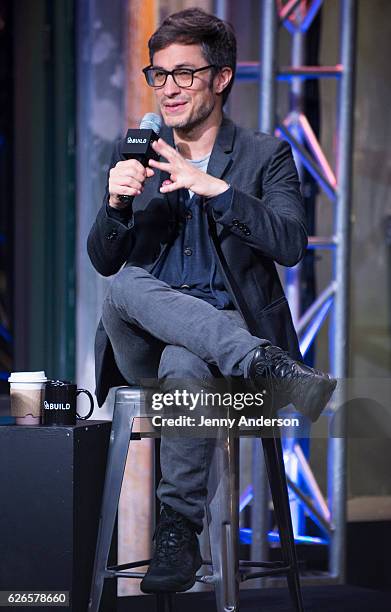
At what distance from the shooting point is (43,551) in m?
2.16

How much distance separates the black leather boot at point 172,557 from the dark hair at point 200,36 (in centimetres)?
108

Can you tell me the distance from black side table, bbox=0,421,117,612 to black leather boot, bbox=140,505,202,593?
18 cm

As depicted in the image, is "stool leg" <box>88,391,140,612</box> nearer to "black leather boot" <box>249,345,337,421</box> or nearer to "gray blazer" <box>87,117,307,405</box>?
"gray blazer" <box>87,117,307,405</box>

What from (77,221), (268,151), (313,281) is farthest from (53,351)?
(268,151)

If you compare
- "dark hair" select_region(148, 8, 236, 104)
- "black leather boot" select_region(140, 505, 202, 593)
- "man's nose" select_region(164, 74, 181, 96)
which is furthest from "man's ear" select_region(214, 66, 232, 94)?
"black leather boot" select_region(140, 505, 202, 593)

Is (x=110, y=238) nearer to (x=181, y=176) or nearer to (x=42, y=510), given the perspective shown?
(x=181, y=176)

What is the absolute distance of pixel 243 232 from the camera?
7.50 ft

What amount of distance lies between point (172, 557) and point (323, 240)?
58.0 inches

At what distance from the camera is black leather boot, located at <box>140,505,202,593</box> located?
6.70ft

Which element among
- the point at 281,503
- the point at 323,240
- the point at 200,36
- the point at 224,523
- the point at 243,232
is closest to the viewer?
the point at 224,523

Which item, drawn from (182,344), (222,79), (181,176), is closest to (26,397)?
(182,344)

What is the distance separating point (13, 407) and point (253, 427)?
51 centimetres

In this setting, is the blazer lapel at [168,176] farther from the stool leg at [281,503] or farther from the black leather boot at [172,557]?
the black leather boot at [172,557]

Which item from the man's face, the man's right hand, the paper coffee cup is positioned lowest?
the paper coffee cup
